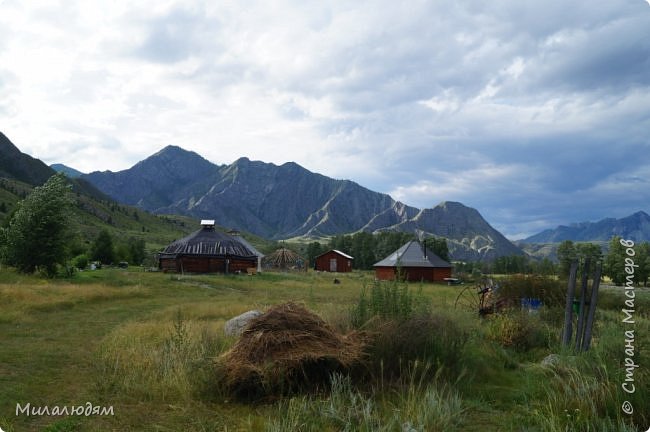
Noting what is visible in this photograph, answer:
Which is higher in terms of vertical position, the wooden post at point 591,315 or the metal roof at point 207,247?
the metal roof at point 207,247

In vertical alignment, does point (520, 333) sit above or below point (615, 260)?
below

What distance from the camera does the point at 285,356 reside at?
723 centimetres

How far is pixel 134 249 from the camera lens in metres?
61.8

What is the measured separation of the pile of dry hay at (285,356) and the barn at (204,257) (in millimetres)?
43067

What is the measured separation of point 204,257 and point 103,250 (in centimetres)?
1277

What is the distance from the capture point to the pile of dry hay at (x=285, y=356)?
7172mm

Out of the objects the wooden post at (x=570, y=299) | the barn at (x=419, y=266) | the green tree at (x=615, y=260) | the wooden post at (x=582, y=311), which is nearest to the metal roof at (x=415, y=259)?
the barn at (x=419, y=266)

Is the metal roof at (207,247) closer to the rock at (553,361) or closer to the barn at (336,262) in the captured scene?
the barn at (336,262)

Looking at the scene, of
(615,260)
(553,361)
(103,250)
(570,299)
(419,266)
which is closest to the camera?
(553,361)

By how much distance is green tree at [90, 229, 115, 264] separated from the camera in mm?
53281

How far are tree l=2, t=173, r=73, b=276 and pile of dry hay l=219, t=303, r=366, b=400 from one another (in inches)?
1060

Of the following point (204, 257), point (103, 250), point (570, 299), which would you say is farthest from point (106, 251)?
point (570, 299)

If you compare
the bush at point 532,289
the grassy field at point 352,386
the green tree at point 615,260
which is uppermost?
the green tree at point 615,260

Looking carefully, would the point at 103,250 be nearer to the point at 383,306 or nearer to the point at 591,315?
the point at 383,306
